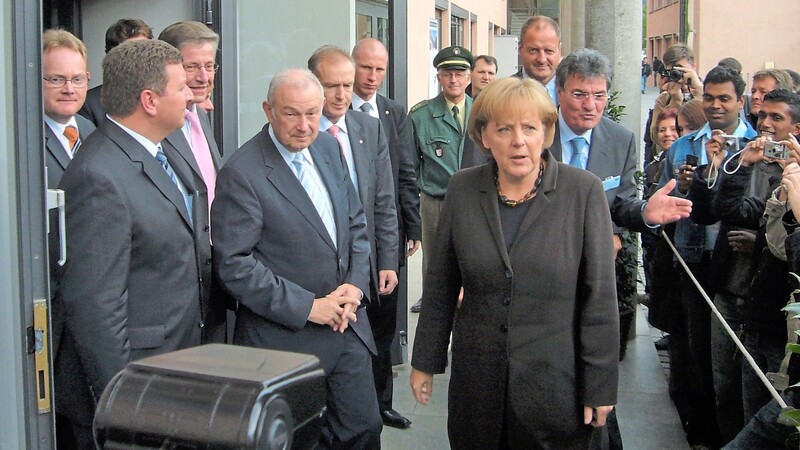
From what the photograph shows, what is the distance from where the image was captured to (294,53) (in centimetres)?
568

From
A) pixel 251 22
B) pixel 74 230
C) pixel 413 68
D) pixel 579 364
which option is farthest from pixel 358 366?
pixel 413 68

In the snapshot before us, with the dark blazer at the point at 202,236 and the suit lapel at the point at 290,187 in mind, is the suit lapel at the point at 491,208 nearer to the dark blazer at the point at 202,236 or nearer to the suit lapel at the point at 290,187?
the suit lapel at the point at 290,187

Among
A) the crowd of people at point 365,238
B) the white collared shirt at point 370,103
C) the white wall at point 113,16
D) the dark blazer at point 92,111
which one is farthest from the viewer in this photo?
the white collared shirt at point 370,103

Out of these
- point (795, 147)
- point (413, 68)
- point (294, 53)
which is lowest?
point (795, 147)

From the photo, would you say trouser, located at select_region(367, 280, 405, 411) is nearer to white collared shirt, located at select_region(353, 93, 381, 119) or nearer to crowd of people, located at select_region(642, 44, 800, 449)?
white collared shirt, located at select_region(353, 93, 381, 119)

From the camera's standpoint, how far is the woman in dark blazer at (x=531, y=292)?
10.2ft

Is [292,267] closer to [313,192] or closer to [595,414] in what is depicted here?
[313,192]

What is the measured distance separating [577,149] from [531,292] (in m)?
1.32

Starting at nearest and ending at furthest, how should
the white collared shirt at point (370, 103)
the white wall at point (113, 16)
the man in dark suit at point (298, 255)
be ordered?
1. the man in dark suit at point (298, 255)
2. the white wall at point (113, 16)
3. the white collared shirt at point (370, 103)

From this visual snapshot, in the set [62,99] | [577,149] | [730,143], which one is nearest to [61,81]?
[62,99]

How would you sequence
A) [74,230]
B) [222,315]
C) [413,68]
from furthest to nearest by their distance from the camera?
[413,68], [222,315], [74,230]

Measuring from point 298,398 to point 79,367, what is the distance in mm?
1591

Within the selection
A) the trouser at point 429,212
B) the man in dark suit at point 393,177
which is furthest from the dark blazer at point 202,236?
the trouser at point 429,212

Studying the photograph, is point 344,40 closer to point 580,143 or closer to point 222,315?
point 580,143
